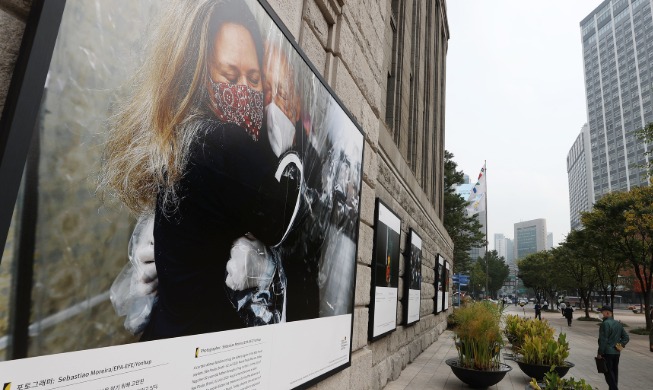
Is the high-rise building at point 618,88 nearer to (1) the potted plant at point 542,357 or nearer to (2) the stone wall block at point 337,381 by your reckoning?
(1) the potted plant at point 542,357

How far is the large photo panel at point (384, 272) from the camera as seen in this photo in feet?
19.4

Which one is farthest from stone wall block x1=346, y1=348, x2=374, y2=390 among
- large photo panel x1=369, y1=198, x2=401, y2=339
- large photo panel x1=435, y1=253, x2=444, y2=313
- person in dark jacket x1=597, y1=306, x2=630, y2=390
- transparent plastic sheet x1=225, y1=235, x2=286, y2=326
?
large photo panel x1=435, y1=253, x2=444, y2=313

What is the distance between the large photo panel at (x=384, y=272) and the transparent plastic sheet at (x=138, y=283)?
441 centimetres

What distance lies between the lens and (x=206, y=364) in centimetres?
197

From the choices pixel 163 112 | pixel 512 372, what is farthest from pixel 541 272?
pixel 163 112

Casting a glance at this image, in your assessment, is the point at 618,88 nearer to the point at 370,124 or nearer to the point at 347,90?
the point at 370,124

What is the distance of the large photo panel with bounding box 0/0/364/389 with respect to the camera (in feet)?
4.28

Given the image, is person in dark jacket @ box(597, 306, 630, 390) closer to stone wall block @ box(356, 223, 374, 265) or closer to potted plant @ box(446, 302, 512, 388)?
potted plant @ box(446, 302, 512, 388)

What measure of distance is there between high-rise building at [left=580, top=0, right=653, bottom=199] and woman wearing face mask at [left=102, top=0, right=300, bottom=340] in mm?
139228

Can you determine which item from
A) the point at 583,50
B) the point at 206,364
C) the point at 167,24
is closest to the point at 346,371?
the point at 206,364

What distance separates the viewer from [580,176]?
159375 millimetres

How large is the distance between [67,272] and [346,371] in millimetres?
3352

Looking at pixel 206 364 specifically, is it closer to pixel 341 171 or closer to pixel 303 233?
pixel 303 233

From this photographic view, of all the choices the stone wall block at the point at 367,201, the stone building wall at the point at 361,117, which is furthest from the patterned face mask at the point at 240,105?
the stone wall block at the point at 367,201
